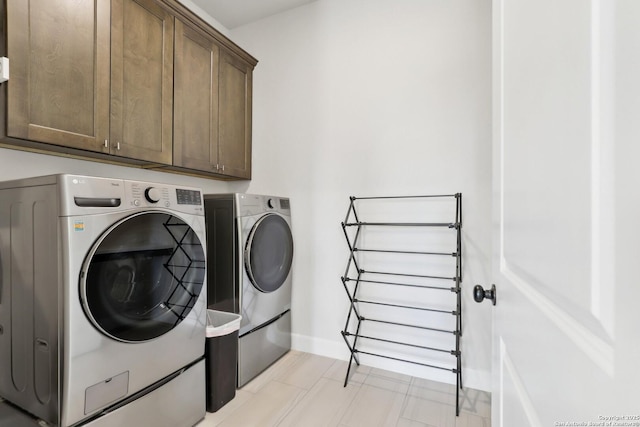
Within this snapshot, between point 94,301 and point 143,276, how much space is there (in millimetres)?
207

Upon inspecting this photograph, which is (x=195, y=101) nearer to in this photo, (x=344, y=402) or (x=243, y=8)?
(x=243, y=8)

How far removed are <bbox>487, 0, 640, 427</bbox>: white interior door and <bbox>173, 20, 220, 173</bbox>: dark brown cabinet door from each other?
1.89 m

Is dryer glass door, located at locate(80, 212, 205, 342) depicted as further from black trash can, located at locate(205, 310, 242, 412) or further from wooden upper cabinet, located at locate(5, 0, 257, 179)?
wooden upper cabinet, located at locate(5, 0, 257, 179)

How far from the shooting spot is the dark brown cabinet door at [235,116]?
2.27m

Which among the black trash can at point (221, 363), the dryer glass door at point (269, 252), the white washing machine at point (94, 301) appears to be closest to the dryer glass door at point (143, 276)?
the white washing machine at point (94, 301)

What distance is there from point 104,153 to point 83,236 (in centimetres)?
70

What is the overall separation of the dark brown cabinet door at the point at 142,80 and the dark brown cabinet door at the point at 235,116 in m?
0.47

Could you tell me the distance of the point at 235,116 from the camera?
2.39 metres

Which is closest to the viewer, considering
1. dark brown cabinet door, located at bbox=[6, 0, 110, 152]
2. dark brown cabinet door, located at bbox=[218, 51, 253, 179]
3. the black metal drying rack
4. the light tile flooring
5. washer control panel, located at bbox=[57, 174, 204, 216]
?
washer control panel, located at bbox=[57, 174, 204, 216]

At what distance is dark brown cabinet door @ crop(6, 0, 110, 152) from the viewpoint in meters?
1.18

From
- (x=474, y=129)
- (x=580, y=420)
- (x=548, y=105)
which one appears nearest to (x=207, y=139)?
(x=474, y=129)

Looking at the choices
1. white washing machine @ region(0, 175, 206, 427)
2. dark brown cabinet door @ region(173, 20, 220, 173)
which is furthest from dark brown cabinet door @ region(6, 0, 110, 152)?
dark brown cabinet door @ region(173, 20, 220, 173)

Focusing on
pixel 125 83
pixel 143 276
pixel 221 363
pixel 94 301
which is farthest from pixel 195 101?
pixel 221 363

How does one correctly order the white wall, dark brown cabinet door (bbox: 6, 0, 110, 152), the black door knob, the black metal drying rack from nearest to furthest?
the black door knob
dark brown cabinet door (bbox: 6, 0, 110, 152)
the black metal drying rack
the white wall
